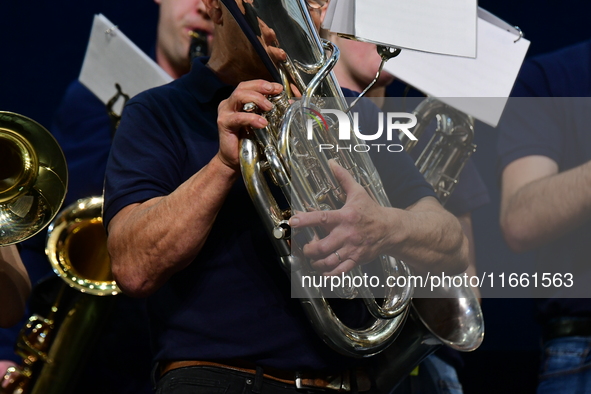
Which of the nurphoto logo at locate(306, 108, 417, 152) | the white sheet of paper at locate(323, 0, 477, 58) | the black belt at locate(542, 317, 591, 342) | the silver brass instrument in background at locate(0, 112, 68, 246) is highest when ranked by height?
the white sheet of paper at locate(323, 0, 477, 58)

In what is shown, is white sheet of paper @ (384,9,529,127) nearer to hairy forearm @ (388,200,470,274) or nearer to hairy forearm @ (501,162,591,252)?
hairy forearm @ (501,162,591,252)

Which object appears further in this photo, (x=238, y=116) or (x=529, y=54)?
(x=529, y=54)

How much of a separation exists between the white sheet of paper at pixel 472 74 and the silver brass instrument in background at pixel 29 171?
78 centimetres

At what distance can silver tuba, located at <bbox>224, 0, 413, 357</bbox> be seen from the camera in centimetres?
127

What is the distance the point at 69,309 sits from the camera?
1982 mm

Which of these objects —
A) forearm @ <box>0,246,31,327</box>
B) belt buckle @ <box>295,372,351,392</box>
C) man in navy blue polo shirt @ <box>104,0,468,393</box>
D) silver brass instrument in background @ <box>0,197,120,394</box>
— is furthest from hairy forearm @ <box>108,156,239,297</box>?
silver brass instrument in background @ <box>0,197,120,394</box>

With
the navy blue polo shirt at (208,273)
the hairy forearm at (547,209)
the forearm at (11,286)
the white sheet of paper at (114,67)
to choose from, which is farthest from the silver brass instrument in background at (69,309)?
the hairy forearm at (547,209)

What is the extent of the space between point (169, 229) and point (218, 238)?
125mm

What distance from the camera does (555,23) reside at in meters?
2.69

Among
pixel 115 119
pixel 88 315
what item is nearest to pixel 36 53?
pixel 115 119

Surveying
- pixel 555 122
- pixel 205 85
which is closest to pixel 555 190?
pixel 555 122

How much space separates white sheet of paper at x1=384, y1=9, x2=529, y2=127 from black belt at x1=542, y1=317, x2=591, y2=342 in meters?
0.46

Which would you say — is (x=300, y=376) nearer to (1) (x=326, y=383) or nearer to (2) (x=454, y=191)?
(1) (x=326, y=383)

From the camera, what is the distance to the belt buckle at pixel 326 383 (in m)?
1.36
